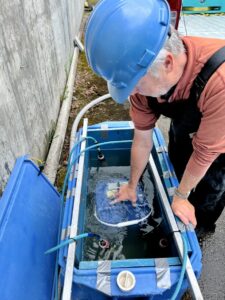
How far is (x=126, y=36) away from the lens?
1107 mm

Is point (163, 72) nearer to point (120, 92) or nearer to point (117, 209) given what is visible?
point (120, 92)

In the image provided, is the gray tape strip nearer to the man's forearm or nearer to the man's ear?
the man's forearm

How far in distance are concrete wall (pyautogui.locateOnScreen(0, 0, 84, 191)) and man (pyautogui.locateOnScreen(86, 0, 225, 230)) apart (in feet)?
2.74

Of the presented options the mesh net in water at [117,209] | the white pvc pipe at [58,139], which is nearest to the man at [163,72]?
the mesh net in water at [117,209]

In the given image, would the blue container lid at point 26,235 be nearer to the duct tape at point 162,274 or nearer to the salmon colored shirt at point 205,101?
the duct tape at point 162,274

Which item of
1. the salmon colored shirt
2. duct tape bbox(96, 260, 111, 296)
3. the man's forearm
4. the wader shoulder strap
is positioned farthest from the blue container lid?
the wader shoulder strap

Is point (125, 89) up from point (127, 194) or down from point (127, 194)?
up

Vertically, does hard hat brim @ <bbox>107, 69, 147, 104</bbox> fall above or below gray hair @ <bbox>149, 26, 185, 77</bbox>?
below

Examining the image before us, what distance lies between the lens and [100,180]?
8.18 feet

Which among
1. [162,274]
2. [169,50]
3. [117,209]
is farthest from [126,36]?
[117,209]

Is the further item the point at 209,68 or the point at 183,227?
the point at 183,227

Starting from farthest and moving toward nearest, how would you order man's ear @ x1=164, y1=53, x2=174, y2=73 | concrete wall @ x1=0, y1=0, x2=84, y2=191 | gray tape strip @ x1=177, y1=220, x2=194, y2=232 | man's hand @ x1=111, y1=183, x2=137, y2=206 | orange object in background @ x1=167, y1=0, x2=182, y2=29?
orange object in background @ x1=167, y1=0, x2=182, y2=29 → man's hand @ x1=111, y1=183, x2=137, y2=206 → concrete wall @ x1=0, y1=0, x2=84, y2=191 → gray tape strip @ x1=177, y1=220, x2=194, y2=232 → man's ear @ x1=164, y1=53, x2=174, y2=73

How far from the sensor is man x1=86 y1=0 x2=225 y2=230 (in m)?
1.12

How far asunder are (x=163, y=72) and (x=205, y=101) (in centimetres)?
25
